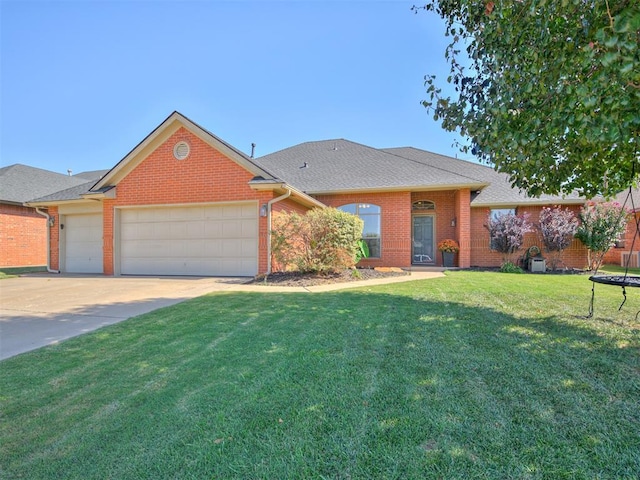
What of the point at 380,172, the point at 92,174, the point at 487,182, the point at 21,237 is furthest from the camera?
the point at 92,174

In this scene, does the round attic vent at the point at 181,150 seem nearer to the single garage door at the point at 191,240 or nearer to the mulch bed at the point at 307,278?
the single garage door at the point at 191,240

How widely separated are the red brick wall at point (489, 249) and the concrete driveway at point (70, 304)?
10262mm

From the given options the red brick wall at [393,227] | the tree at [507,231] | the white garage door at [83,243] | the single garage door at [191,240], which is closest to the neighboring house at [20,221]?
the white garage door at [83,243]

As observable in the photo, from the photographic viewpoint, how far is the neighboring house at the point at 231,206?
35.7 feet

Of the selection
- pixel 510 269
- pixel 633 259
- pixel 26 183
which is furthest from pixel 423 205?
pixel 26 183

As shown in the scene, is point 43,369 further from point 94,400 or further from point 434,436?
point 434,436

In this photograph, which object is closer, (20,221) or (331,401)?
(331,401)

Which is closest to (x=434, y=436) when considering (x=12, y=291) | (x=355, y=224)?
(x=355, y=224)

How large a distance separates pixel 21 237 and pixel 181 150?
1112 cm

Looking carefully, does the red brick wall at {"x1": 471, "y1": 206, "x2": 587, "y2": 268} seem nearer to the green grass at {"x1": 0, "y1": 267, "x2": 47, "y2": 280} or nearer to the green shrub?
the green shrub

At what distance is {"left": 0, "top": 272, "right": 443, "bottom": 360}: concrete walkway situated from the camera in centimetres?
455

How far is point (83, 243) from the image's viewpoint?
1345 cm

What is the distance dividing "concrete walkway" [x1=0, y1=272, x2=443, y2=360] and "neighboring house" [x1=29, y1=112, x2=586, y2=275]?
226 centimetres

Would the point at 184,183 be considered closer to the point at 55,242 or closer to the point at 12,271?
the point at 55,242
